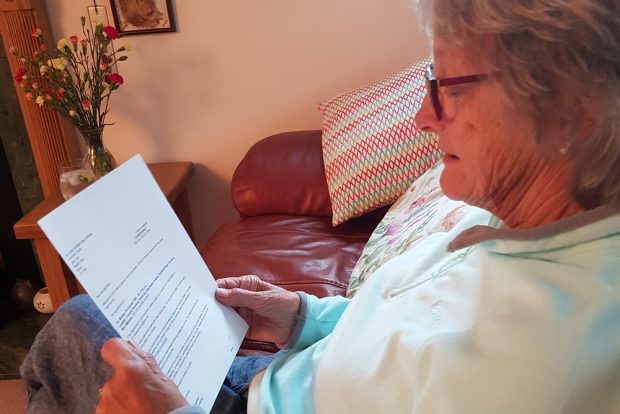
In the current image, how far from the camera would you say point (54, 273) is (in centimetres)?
165

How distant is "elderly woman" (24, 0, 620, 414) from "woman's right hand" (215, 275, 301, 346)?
151 millimetres

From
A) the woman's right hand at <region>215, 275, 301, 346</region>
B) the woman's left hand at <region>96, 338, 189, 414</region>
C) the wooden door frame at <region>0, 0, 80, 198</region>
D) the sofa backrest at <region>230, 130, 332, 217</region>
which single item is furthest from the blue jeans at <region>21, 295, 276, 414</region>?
the wooden door frame at <region>0, 0, 80, 198</region>

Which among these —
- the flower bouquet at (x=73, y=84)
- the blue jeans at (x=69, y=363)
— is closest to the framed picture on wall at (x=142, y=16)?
the flower bouquet at (x=73, y=84)

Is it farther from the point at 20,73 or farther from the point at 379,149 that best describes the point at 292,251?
the point at 20,73

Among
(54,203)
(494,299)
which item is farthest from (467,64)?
(54,203)

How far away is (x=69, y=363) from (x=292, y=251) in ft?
2.55

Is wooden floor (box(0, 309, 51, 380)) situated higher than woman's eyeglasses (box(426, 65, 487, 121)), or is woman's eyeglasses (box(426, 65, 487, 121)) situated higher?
woman's eyeglasses (box(426, 65, 487, 121))

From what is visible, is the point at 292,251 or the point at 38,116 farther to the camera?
the point at 38,116

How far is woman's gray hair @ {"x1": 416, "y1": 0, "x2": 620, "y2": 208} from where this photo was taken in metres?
0.55

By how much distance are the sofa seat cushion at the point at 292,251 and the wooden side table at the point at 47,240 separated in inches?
11.6

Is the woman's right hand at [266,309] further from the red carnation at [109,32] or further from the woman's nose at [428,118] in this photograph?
the red carnation at [109,32]

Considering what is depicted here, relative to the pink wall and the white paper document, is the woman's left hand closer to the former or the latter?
the white paper document

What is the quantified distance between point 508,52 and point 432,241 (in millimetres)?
424

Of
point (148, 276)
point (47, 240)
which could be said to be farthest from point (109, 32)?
point (148, 276)
